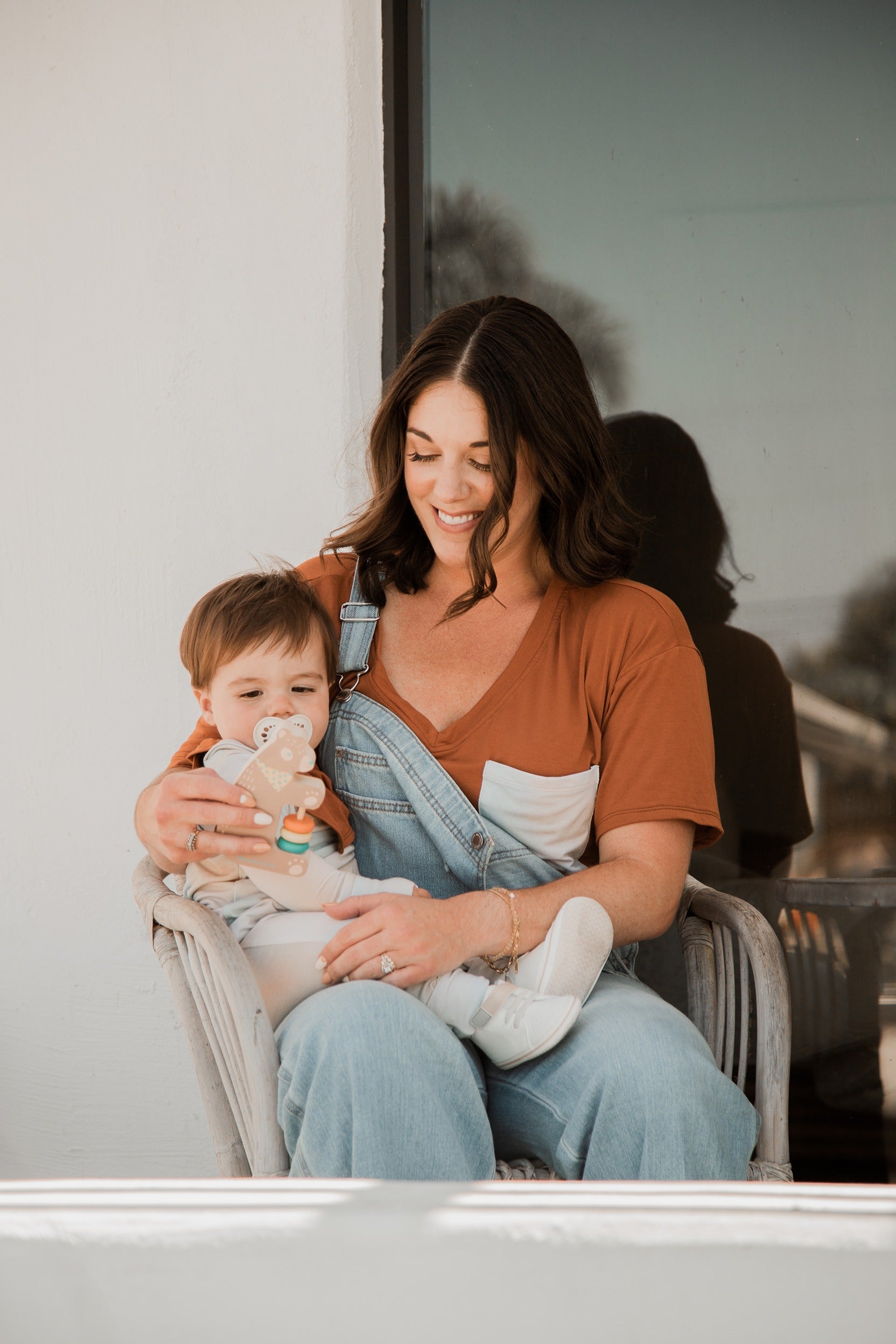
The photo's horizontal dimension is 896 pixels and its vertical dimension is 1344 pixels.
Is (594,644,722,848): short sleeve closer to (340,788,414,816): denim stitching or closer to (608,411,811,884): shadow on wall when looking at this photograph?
(340,788,414,816): denim stitching

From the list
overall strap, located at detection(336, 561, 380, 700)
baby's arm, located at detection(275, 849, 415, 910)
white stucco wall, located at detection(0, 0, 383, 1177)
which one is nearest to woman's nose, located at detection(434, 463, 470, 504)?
overall strap, located at detection(336, 561, 380, 700)

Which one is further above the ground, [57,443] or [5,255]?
[5,255]

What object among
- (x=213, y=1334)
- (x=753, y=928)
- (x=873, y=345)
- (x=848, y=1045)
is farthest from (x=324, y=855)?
(x=873, y=345)

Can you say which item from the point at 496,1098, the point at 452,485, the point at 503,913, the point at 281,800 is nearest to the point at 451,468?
the point at 452,485

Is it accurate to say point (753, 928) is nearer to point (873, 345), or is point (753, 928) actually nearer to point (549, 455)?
point (549, 455)

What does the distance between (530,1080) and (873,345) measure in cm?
158

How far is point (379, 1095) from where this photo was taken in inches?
47.1

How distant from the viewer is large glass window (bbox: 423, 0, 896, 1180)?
2.12 meters

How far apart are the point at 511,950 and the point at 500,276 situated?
160 cm

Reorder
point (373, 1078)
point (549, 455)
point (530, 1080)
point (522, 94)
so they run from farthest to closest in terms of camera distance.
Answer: point (522, 94)
point (549, 455)
point (530, 1080)
point (373, 1078)

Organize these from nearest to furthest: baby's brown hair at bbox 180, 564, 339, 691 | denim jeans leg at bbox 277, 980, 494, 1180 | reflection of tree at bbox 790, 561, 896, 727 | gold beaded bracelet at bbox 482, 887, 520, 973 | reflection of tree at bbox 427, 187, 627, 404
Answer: denim jeans leg at bbox 277, 980, 494, 1180 → gold beaded bracelet at bbox 482, 887, 520, 973 → baby's brown hair at bbox 180, 564, 339, 691 → reflection of tree at bbox 790, 561, 896, 727 → reflection of tree at bbox 427, 187, 627, 404

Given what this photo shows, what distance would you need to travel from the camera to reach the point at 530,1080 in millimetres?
1371

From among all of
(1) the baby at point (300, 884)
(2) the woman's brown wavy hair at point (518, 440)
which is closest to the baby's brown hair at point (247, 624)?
(1) the baby at point (300, 884)

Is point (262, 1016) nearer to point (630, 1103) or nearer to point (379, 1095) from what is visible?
point (379, 1095)
